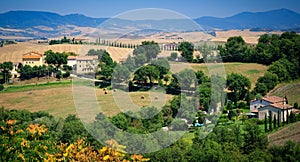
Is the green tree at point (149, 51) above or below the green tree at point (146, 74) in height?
above

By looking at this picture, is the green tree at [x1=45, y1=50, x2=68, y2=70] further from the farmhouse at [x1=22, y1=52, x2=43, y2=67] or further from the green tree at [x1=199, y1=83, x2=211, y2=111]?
the green tree at [x1=199, y1=83, x2=211, y2=111]

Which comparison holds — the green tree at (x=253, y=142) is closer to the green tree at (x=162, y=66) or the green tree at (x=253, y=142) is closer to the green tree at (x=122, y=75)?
the green tree at (x=122, y=75)

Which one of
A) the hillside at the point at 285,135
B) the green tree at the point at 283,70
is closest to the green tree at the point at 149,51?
the green tree at the point at 283,70

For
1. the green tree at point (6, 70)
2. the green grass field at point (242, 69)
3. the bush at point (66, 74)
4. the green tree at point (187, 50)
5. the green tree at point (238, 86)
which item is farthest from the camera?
the green tree at point (187, 50)

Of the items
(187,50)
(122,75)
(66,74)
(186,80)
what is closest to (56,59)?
(66,74)

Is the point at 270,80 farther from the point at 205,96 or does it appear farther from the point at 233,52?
the point at 233,52

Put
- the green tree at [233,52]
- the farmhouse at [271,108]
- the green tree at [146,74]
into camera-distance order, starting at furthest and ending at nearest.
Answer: the green tree at [233,52], the green tree at [146,74], the farmhouse at [271,108]

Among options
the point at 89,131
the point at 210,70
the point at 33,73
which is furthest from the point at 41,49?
the point at 89,131
